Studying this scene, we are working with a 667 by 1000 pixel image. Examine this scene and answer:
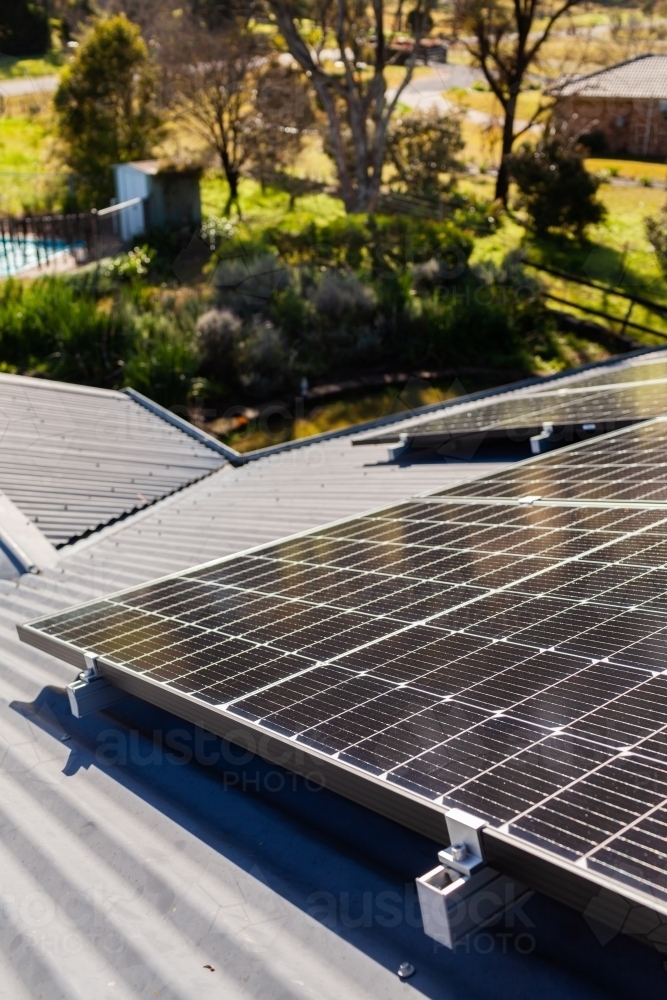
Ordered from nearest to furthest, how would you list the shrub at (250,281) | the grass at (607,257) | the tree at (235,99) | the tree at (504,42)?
the shrub at (250,281), the grass at (607,257), the tree at (235,99), the tree at (504,42)

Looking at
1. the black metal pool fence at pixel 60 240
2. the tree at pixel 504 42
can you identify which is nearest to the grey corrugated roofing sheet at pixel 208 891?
the black metal pool fence at pixel 60 240

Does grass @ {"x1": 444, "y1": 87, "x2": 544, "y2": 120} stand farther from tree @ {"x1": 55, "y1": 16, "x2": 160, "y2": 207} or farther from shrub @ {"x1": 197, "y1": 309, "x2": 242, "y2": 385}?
shrub @ {"x1": 197, "y1": 309, "x2": 242, "y2": 385}

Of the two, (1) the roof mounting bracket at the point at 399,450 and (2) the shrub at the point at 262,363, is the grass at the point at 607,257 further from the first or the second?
(1) the roof mounting bracket at the point at 399,450

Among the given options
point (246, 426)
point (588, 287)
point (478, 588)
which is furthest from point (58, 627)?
point (588, 287)

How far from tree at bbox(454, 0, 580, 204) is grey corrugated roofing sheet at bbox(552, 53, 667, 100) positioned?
276cm

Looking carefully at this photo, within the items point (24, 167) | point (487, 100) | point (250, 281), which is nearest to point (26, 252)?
point (250, 281)

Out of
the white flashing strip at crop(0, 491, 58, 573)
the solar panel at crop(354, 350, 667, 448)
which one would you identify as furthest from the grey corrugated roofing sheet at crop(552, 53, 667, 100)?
the white flashing strip at crop(0, 491, 58, 573)

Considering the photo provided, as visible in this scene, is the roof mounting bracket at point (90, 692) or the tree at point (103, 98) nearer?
the roof mounting bracket at point (90, 692)

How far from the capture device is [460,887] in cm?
347

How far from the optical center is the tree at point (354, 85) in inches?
1581

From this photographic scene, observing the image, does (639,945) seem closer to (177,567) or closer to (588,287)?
(177,567)

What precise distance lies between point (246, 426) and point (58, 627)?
63.5 feet

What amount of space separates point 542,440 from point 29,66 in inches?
1970

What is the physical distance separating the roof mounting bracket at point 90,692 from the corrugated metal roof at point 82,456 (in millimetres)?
5332
